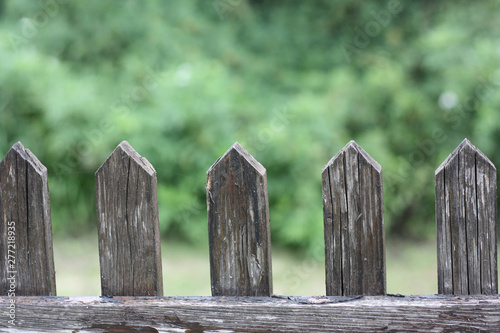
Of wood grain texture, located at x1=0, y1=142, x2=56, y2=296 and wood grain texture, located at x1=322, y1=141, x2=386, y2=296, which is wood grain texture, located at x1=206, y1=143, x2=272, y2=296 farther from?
wood grain texture, located at x1=0, y1=142, x2=56, y2=296

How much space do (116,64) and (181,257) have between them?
210cm

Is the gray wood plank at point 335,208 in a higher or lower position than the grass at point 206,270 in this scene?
higher

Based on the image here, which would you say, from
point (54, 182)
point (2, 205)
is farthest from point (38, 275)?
point (54, 182)

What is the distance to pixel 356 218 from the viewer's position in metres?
1.20

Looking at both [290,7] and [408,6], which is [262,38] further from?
[408,6]

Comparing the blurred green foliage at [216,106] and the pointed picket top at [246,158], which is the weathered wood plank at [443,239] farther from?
the blurred green foliage at [216,106]

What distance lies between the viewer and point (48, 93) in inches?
165

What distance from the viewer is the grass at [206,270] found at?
353 cm

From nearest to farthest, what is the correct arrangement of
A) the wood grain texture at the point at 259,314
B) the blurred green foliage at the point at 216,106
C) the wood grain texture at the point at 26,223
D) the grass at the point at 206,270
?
the wood grain texture at the point at 259,314 < the wood grain texture at the point at 26,223 < the grass at the point at 206,270 < the blurred green foliage at the point at 216,106

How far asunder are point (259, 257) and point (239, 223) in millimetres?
85

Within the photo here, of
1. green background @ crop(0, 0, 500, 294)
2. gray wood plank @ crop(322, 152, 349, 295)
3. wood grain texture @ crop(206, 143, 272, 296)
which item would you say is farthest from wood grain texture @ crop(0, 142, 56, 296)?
green background @ crop(0, 0, 500, 294)

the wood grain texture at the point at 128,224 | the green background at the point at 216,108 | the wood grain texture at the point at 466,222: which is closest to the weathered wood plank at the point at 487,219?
the wood grain texture at the point at 466,222

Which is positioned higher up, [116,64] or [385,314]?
[116,64]

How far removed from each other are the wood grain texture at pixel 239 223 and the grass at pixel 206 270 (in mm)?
2186
